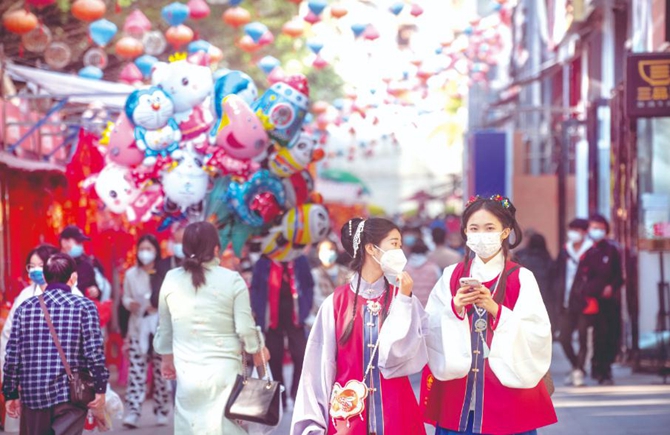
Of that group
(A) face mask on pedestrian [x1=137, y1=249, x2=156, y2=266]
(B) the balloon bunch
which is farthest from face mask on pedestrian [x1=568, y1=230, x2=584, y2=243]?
(A) face mask on pedestrian [x1=137, y1=249, x2=156, y2=266]

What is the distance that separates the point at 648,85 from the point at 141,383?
247 inches

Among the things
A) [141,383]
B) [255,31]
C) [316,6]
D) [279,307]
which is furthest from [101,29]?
[141,383]

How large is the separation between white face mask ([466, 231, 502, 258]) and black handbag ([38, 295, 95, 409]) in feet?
9.23

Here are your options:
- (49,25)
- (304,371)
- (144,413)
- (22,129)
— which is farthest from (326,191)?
(304,371)

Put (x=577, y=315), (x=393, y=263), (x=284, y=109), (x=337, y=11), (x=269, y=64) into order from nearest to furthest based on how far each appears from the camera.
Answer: (x=393, y=263) → (x=284, y=109) → (x=577, y=315) → (x=269, y=64) → (x=337, y=11)

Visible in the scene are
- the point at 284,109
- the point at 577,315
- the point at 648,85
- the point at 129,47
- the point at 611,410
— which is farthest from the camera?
the point at 129,47

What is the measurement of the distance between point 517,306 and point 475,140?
20133 millimetres

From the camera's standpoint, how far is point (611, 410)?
37.6 feet

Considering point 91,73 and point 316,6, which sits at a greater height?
point 316,6

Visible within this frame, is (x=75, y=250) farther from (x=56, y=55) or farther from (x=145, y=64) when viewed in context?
(x=56, y=55)

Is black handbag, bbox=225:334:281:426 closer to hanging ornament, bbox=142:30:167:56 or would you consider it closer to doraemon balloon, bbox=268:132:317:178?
doraemon balloon, bbox=268:132:317:178

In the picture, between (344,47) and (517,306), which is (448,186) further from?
(517,306)

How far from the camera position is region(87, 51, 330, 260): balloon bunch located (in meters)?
11.2

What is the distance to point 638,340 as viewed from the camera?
565 inches
